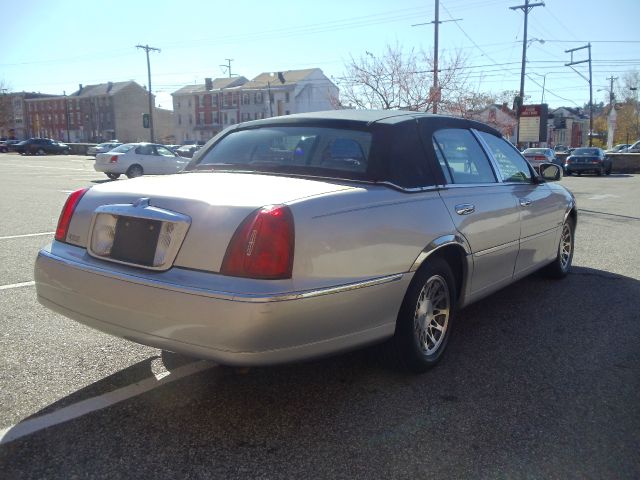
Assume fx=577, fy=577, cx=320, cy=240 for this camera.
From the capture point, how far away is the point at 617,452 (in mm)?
2639

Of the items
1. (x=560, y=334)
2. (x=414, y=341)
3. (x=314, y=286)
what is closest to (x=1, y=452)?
(x=314, y=286)

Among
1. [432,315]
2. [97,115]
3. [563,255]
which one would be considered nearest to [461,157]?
[432,315]

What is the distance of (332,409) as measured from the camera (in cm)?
303

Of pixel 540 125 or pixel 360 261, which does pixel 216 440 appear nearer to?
pixel 360 261

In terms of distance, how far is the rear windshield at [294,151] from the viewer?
3.40 metres

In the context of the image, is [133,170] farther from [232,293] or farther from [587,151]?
[587,151]

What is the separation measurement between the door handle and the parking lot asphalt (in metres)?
Result: 0.95

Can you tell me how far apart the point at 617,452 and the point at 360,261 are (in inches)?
57.6

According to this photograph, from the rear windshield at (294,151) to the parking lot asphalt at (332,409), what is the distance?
1205 mm

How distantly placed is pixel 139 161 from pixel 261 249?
21.0 m

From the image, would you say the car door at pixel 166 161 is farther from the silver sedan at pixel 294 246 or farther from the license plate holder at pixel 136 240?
the license plate holder at pixel 136 240

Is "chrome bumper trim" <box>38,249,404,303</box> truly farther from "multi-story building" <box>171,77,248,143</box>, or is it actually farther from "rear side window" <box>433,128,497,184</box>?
"multi-story building" <box>171,77,248,143</box>

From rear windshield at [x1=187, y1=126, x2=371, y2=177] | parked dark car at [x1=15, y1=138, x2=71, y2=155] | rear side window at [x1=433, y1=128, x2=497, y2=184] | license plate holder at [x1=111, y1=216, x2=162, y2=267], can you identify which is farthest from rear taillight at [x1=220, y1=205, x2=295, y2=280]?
parked dark car at [x1=15, y1=138, x2=71, y2=155]

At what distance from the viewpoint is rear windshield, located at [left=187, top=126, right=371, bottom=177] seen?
11.1 feet
